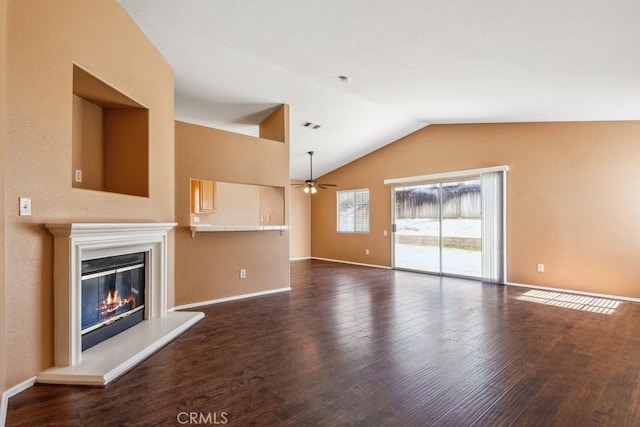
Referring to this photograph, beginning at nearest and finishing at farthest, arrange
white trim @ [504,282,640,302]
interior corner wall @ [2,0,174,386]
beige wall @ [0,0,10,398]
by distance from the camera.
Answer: beige wall @ [0,0,10,398], interior corner wall @ [2,0,174,386], white trim @ [504,282,640,302]

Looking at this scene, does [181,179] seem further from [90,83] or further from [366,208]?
[366,208]

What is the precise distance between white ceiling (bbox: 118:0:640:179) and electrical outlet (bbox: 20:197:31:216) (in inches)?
81.4

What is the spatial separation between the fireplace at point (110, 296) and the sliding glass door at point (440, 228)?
564 cm

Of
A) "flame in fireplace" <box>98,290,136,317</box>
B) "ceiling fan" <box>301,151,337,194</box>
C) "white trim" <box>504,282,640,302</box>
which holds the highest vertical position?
"ceiling fan" <box>301,151,337,194</box>

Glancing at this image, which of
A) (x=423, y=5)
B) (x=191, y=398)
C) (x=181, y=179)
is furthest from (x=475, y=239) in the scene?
(x=191, y=398)

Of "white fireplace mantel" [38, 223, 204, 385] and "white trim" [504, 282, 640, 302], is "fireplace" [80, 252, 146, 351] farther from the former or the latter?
"white trim" [504, 282, 640, 302]

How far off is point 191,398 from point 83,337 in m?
1.28

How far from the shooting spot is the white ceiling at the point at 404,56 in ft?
8.45

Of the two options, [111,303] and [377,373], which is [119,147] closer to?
[111,303]

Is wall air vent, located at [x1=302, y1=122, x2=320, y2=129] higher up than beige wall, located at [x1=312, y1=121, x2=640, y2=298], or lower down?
higher up

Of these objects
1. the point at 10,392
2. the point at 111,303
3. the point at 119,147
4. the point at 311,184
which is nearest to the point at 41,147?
the point at 119,147

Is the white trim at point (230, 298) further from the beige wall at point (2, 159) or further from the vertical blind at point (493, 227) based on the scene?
the vertical blind at point (493, 227)

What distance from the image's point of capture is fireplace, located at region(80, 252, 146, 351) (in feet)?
9.30

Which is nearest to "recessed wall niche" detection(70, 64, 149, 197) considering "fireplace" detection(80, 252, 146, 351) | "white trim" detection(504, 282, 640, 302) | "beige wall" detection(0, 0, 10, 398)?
"fireplace" detection(80, 252, 146, 351)
